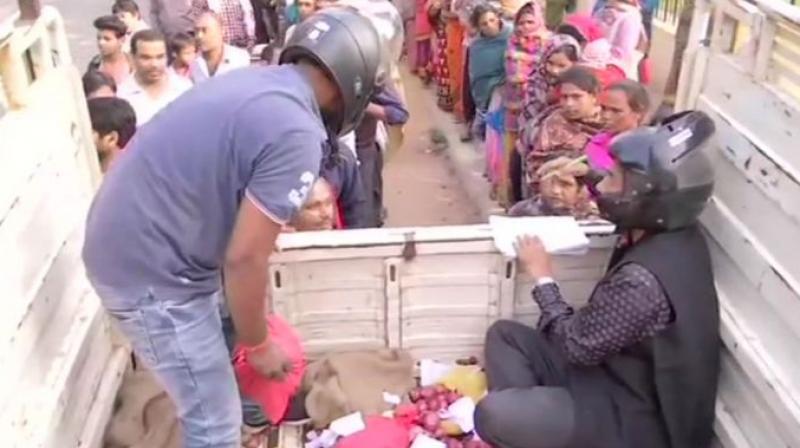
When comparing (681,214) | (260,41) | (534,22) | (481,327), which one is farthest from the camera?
(260,41)

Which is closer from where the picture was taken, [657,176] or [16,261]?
[16,261]

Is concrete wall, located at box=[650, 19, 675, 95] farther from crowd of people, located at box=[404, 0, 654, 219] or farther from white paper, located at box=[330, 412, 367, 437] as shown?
white paper, located at box=[330, 412, 367, 437]

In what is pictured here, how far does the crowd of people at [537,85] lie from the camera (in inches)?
153

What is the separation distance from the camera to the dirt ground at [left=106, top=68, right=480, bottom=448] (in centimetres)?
281

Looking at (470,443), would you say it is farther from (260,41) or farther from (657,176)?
(260,41)

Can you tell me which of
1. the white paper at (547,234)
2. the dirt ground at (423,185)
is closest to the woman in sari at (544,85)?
the dirt ground at (423,185)

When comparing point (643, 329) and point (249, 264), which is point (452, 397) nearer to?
point (643, 329)

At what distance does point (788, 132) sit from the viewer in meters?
2.30

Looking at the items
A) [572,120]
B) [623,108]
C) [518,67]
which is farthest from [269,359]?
[518,67]

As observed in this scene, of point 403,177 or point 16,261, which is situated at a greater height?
point 16,261

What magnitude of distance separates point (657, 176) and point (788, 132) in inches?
14.1

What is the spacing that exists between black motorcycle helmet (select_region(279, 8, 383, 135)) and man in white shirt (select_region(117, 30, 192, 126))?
256 cm

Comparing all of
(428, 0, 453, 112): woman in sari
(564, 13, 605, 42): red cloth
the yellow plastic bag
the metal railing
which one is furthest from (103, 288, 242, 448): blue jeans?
the metal railing

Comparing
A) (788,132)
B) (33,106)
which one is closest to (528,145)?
(788,132)
